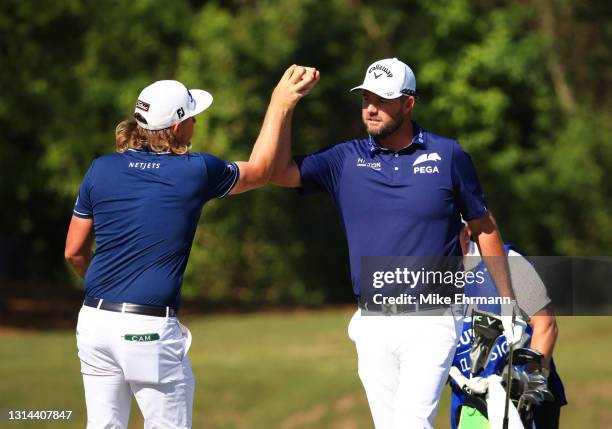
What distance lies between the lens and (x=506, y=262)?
6891 millimetres

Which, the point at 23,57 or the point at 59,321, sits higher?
the point at 23,57

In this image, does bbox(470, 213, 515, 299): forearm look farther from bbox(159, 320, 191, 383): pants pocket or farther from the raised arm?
bbox(159, 320, 191, 383): pants pocket

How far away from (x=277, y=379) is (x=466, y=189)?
30.9 ft

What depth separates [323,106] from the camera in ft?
98.5

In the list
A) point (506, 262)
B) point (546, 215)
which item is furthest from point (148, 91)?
point (546, 215)

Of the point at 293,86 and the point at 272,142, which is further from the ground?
the point at 293,86

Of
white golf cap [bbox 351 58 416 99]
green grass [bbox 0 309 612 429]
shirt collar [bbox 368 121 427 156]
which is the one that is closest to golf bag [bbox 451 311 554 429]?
shirt collar [bbox 368 121 427 156]

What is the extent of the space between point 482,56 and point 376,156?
24291mm

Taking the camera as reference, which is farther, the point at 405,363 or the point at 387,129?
the point at 387,129

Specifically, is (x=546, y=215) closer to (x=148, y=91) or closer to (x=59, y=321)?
(x=59, y=321)

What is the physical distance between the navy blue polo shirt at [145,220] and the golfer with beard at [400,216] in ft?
2.73

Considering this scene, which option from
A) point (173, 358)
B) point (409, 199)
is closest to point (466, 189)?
point (409, 199)

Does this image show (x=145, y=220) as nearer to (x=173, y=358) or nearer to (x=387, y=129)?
(x=173, y=358)

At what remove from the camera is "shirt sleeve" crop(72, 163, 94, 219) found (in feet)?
20.7
